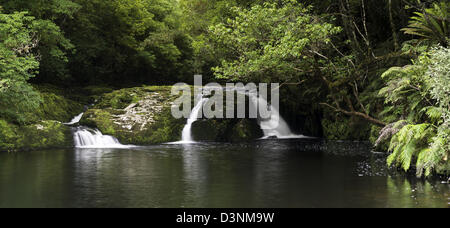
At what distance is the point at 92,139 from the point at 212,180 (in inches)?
434

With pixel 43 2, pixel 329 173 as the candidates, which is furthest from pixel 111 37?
pixel 329 173

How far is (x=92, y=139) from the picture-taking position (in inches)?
853

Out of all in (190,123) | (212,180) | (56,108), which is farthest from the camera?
(56,108)

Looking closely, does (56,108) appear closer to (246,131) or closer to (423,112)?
(246,131)

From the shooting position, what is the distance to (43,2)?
26.0 m

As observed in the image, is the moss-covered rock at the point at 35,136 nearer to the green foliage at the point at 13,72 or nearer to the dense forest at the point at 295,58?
the dense forest at the point at 295,58

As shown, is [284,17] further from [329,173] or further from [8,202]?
[8,202]

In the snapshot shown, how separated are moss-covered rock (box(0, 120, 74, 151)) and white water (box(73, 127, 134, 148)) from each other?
1.18 feet

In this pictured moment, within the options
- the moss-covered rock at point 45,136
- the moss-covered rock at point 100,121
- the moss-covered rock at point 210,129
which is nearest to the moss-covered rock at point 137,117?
the moss-covered rock at point 100,121

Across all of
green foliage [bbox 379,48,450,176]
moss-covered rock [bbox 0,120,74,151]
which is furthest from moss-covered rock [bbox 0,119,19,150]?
green foliage [bbox 379,48,450,176]

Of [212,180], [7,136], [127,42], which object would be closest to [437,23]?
[212,180]

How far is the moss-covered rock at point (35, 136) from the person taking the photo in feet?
64.3
